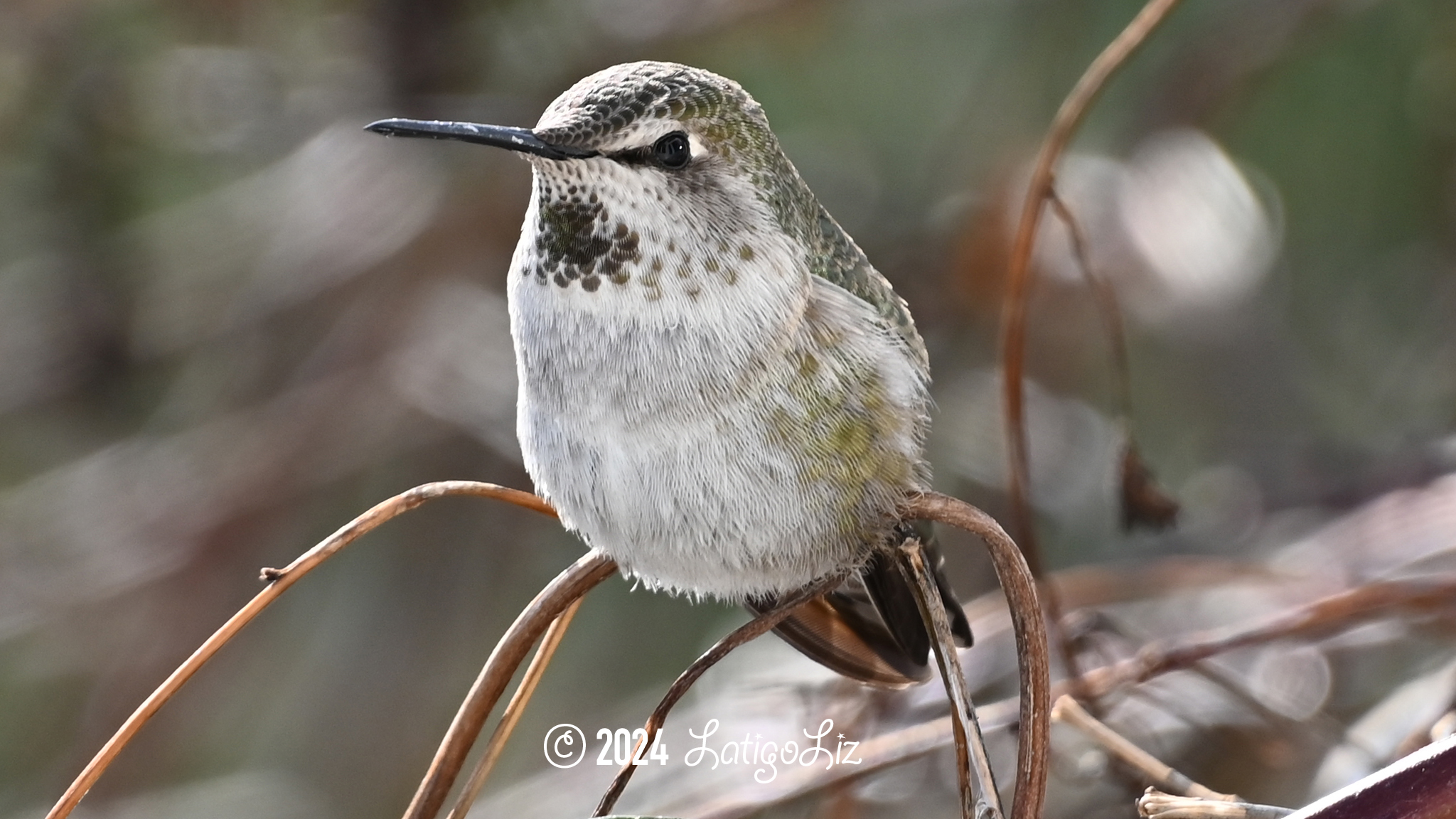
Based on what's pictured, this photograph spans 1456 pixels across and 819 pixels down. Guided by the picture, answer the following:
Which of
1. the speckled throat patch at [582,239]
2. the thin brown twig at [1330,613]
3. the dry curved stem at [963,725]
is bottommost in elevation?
the thin brown twig at [1330,613]

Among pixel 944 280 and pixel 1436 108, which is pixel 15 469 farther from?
pixel 1436 108

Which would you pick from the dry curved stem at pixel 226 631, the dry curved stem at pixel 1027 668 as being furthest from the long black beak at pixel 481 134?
the dry curved stem at pixel 1027 668

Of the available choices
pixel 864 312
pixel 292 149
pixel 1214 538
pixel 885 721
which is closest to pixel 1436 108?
pixel 1214 538

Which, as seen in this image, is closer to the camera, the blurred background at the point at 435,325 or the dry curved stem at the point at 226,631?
the dry curved stem at the point at 226,631

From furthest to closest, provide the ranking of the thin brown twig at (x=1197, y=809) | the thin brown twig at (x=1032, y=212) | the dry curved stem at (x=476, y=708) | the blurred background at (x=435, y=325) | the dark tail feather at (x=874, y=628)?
the blurred background at (x=435, y=325) < the dark tail feather at (x=874, y=628) < the thin brown twig at (x=1032, y=212) < the dry curved stem at (x=476, y=708) < the thin brown twig at (x=1197, y=809)

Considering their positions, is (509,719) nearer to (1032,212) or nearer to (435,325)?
(1032,212)

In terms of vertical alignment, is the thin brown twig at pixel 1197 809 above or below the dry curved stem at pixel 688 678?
below

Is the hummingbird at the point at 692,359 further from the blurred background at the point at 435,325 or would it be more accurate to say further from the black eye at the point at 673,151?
the blurred background at the point at 435,325
